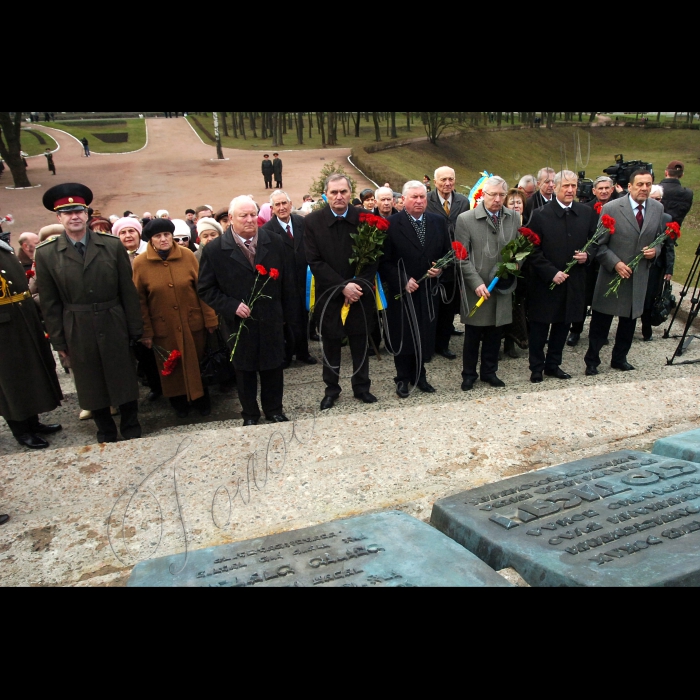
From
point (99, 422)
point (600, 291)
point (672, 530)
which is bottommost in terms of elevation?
point (99, 422)

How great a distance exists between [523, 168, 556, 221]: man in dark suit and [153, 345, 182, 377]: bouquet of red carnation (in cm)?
363

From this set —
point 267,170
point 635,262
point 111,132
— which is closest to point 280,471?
point 635,262

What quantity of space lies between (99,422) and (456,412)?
2653mm

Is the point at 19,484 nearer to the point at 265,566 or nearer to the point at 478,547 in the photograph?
the point at 265,566

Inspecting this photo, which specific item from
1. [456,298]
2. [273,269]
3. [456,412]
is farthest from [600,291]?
[273,269]

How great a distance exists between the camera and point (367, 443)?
331 centimetres

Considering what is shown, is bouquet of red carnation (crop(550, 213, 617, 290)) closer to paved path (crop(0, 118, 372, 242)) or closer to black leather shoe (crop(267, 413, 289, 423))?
black leather shoe (crop(267, 413, 289, 423))

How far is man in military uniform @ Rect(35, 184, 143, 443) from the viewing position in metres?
3.92

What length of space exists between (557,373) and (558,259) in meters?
1.02

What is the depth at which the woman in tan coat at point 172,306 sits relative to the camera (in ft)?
14.9

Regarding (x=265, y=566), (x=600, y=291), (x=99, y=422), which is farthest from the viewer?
(x=600, y=291)

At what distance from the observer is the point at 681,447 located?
2932mm

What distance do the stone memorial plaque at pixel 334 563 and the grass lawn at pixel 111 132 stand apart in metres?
35.0

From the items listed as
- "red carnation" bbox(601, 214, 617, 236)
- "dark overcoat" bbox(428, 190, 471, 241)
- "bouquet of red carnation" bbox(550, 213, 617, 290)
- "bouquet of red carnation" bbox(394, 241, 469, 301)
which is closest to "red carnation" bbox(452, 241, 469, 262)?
"bouquet of red carnation" bbox(394, 241, 469, 301)
